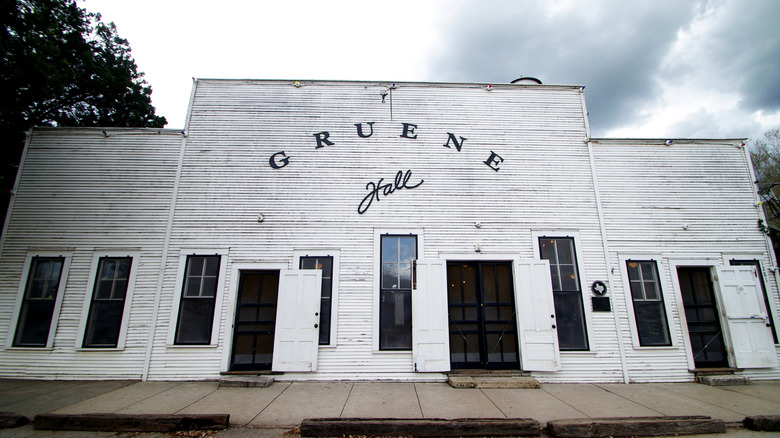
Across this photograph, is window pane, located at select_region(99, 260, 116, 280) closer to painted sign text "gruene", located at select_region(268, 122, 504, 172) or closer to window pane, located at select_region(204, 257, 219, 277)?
window pane, located at select_region(204, 257, 219, 277)

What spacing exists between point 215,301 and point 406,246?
14.2ft

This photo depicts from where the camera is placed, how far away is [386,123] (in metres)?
8.13

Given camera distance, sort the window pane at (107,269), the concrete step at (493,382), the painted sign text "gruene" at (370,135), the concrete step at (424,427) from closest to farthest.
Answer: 1. the concrete step at (424,427)
2. the concrete step at (493,382)
3. the window pane at (107,269)
4. the painted sign text "gruene" at (370,135)

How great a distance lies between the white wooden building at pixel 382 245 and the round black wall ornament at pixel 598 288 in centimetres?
3

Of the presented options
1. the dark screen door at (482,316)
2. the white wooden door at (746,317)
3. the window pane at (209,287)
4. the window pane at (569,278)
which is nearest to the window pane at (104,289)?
the window pane at (209,287)

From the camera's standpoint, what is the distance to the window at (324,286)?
6.93 meters

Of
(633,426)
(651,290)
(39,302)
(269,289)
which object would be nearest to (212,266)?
(269,289)

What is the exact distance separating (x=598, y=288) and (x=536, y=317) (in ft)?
5.61

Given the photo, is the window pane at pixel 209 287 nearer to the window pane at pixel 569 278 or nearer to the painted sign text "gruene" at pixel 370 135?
the painted sign text "gruene" at pixel 370 135

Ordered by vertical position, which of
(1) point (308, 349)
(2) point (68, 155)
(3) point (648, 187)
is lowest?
(1) point (308, 349)

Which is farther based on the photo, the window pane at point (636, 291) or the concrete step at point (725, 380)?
the window pane at point (636, 291)

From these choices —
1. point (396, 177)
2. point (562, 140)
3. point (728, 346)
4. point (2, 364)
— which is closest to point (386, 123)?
point (396, 177)

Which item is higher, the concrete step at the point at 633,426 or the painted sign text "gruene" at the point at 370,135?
the painted sign text "gruene" at the point at 370,135

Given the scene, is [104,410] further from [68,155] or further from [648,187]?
[648,187]
